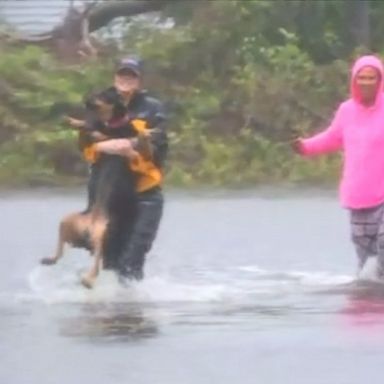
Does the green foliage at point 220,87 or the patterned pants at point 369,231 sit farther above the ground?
the patterned pants at point 369,231

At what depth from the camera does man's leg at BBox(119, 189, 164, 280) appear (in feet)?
46.3

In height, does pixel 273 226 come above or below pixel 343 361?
below

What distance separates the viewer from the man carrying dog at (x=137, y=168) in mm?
13758

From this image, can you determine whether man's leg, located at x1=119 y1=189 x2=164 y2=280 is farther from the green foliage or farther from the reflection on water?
the green foliage

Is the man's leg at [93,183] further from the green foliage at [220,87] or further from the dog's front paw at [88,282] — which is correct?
the green foliage at [220,87]

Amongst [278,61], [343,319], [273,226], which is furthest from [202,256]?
[278,61]

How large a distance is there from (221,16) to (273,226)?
1173 cm

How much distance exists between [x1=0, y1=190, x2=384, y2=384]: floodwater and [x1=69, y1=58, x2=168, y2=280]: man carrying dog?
0.17 meters

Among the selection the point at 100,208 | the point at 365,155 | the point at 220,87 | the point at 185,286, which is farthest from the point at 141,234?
the point at 220,87

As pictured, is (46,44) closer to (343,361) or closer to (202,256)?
(202,256)

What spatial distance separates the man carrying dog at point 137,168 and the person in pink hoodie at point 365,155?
134 cm

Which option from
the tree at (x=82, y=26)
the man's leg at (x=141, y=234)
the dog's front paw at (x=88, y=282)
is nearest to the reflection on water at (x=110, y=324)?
the dog's front paw at (x=88, y=282)

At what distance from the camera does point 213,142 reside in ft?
98.4

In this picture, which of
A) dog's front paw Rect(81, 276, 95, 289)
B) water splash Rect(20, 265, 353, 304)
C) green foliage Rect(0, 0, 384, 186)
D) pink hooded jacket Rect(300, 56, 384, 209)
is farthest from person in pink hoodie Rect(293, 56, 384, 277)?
green foliage Rect(0, 0, 384, 186)
